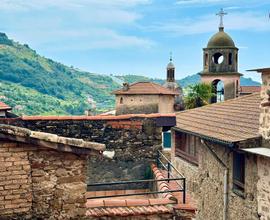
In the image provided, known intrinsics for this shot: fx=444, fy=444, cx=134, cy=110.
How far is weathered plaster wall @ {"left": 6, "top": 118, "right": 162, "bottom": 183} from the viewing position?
36.8 ft

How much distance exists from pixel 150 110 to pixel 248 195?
3889 cm

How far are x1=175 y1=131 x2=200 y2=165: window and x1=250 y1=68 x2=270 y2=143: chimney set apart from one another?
209 inches

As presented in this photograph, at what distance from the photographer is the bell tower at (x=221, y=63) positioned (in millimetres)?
42406

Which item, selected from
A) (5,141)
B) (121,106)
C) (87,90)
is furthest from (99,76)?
(5,141)

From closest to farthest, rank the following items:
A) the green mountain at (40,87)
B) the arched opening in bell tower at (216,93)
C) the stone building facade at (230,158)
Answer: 1. the stone building facade at (230,158)
2. the arched opening in bell tower at (216,93)
3. the green mountain at (40,87)

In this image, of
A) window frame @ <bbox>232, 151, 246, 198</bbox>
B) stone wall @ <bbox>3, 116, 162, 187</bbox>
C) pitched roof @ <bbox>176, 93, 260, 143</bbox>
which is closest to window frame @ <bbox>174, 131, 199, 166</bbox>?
pitched roof @ <bbox>176, 93, 260, 143</bbox>

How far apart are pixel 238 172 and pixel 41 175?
767 cm

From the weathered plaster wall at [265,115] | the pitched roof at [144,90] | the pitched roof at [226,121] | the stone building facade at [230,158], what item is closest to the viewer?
the weathered plaster wall at [265,115]

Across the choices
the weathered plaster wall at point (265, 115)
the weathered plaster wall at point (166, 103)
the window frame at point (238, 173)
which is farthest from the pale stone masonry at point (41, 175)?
the weathered plaster wall at point (166, 103)

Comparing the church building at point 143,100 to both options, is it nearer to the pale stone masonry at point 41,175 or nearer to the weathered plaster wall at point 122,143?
the weathered plaster wall at point 122,143

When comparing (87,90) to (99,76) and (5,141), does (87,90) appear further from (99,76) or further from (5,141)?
(5,141)

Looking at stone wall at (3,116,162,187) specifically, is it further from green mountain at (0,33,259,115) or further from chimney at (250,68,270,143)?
green mountain at (0,33,259,115)

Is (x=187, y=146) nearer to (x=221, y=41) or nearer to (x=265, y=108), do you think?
(x=265, y=108)

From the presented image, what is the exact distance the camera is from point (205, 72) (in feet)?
139
